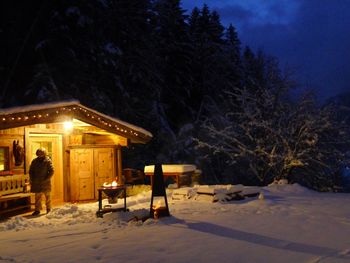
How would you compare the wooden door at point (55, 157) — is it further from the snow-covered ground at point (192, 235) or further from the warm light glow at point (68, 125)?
the snow-covered ground at point (192, 235)

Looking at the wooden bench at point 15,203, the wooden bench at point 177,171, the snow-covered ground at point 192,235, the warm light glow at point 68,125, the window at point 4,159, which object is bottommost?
the snow-covered ground at point 192,235

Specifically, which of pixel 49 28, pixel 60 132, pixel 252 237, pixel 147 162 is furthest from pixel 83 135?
pixel 147 162

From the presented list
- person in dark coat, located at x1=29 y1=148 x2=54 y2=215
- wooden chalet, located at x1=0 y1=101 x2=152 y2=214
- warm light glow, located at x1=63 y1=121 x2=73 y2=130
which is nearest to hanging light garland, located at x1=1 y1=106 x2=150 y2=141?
wooden chalet, located at x1=0 y1=101 x2=152 y2=214

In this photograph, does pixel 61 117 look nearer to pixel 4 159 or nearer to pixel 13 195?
pixel 4 159

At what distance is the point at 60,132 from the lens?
1427 cm

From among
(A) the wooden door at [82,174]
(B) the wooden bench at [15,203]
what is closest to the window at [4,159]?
(B) the wooden bench at [15,203]

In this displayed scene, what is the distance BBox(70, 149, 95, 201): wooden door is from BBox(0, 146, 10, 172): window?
2400 millimetres

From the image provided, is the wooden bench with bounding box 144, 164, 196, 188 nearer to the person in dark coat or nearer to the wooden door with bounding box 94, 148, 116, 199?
the wooden door with bounding box 94, 148, 116, 199

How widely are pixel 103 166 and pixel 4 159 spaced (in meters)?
3.67

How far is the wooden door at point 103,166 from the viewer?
1517 cm

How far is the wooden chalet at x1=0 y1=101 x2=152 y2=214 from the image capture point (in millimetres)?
12367

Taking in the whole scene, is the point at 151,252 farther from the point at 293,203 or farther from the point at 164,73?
the point at 164,73

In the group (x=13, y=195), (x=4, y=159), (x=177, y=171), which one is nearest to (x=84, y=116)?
(x=4, y=159)

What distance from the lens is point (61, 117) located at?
13.0 meters
